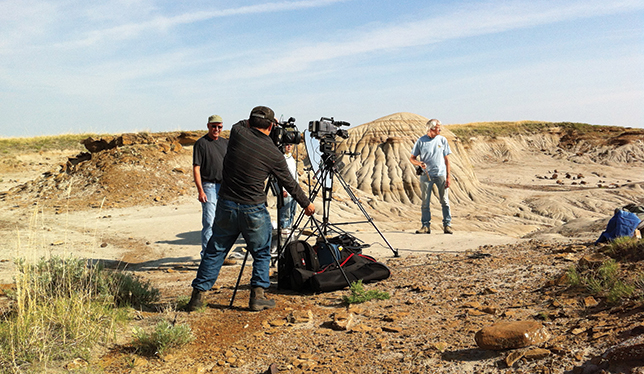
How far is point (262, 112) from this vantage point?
4.46m

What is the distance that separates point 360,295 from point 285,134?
72.9 inches

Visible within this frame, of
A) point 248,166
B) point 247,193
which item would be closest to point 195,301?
point 247,193

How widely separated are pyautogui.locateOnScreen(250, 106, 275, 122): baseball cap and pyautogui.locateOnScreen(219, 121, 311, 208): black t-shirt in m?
0.14

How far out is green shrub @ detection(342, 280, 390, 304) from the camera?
15.5 ft

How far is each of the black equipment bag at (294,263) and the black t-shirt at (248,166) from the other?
114 cm

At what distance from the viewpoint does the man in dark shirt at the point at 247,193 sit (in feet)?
14.3

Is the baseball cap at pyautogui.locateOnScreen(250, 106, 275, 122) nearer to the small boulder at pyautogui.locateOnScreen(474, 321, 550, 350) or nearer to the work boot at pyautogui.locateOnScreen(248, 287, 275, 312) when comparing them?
the work boot at pyautogui.locateOnScreen(248, 287, 275, 312)

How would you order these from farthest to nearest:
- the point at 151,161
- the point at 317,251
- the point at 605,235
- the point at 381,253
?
the point at 151,161, the point at 381,253, the point at 605,235, the point at 317,251

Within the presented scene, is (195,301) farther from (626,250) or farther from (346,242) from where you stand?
(626,250)

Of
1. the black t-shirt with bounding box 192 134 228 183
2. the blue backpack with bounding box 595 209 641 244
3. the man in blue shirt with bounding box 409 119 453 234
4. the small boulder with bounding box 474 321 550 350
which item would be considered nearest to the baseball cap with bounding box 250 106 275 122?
the black t-shirt with bounding box 192 134 228 183

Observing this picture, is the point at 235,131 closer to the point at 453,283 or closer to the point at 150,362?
the point at 150,362

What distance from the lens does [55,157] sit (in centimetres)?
2700

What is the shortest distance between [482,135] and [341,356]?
42879 millimetres

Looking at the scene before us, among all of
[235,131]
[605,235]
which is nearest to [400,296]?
[235,131]
